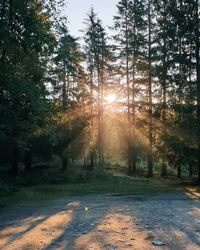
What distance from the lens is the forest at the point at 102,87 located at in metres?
16.0

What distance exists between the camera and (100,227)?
9938 mm

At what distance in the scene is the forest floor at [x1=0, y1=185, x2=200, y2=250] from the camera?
26.5ft

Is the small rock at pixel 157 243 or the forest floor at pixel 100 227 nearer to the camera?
the small rock at pixel 157 243

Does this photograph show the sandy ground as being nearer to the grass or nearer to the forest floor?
the forest floor

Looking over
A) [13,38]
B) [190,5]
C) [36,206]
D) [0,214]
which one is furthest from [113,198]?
[190,5]

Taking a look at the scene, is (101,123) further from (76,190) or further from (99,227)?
(99,227)

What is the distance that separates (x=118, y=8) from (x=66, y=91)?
33.3ft

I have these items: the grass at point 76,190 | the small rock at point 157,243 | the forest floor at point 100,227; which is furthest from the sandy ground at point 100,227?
the grass at point 76,190

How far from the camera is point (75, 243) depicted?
819cm

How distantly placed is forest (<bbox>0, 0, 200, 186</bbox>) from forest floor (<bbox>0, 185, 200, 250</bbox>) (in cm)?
508

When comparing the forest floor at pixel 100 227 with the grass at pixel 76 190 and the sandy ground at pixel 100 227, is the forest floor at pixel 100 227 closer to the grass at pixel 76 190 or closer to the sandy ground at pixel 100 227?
the sandy ground at pixel 100 227

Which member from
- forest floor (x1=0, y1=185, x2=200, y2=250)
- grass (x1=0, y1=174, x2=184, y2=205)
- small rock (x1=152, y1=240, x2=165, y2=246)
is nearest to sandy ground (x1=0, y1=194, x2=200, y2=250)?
forest floor (x1=0, y1=185, x2=200, y2=250)

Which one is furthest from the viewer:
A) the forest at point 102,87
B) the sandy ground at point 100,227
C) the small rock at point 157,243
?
the forest at point 102,87

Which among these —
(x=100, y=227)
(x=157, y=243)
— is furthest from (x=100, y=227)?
(x=157, y=243)
